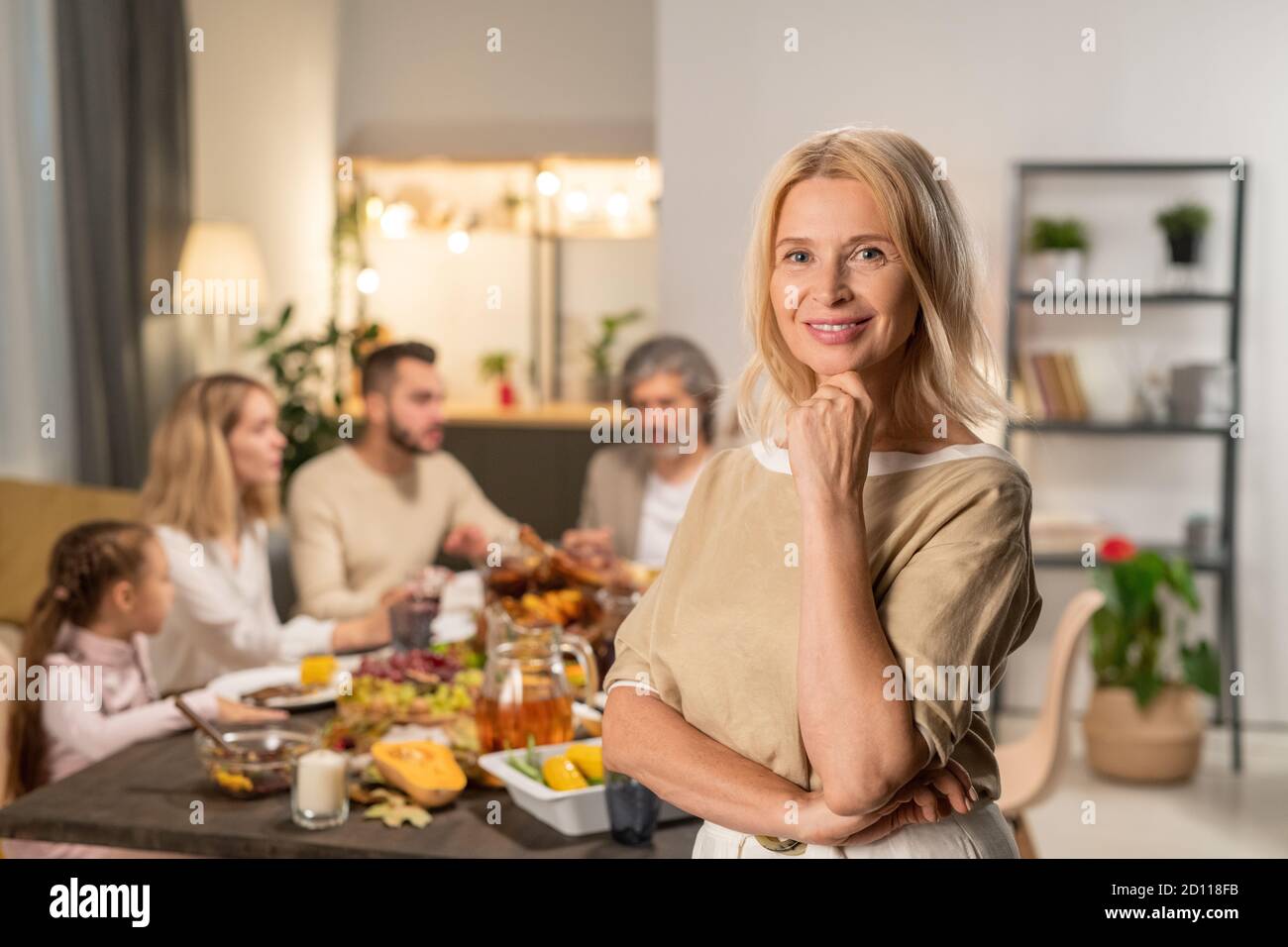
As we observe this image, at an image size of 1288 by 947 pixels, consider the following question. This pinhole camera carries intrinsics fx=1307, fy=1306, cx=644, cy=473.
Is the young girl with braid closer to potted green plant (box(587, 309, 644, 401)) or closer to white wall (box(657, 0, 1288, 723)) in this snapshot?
white wall (box(657, 0, 1288, 723))

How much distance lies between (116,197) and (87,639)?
2.70 m

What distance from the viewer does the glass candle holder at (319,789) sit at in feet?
5.18

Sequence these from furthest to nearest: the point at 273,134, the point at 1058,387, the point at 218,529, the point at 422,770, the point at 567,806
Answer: the point at 273,134, the point at 1058,387, the point at 218,529, the point at 422,770, the point at 567,806

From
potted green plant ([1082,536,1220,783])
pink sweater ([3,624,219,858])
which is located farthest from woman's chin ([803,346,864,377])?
potted green plant ([1082,536,1220,783])

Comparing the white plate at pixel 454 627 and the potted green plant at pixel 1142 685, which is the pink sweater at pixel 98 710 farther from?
the potted green plant at pixel 1142 685

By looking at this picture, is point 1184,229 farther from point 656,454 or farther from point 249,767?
point 249,767

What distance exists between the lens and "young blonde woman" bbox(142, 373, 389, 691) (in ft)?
8.57

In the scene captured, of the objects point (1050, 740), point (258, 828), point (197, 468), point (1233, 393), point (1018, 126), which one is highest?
point (1018, 126)

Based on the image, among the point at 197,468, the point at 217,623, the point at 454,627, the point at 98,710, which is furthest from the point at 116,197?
the point at 98,710

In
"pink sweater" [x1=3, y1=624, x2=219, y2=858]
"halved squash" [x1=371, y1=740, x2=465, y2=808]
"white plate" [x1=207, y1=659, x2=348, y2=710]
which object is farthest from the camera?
"white plate" [x1=207, y1=659, x2=348, y2=710]

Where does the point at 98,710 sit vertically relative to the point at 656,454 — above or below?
below

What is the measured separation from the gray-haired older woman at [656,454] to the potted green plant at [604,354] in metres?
2.28

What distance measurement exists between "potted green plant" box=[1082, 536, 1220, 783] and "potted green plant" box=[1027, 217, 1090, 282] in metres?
1.00

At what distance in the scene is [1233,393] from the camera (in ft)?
14.4
